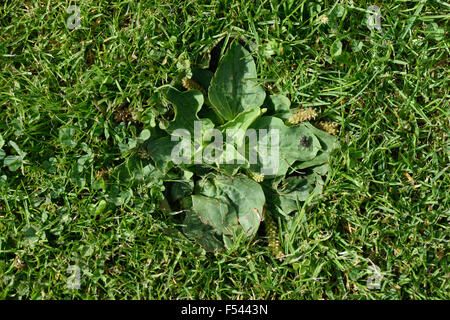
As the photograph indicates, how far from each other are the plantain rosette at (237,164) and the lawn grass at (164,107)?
0.09m

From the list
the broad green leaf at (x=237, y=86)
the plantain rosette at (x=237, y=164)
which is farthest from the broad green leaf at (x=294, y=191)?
the broad green leaf at (x=237, y=86)

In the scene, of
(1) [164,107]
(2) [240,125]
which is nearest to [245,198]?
(2) [240,125]

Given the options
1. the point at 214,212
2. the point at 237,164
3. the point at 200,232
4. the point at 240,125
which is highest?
the point at 240,125

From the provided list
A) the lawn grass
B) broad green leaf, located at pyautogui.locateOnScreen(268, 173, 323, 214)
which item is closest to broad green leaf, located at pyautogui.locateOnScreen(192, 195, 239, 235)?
the lawn grass

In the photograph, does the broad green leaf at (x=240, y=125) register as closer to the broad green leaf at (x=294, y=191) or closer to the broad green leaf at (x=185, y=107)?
the broad green leaf at (x=185, y=107)

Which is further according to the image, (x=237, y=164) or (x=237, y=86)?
(x=237, y=86)

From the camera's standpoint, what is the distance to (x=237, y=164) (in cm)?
268

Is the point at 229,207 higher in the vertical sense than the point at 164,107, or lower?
lower

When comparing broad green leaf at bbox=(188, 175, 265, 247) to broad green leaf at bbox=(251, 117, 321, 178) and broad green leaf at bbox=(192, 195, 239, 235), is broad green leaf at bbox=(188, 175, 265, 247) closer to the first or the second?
broad green leaf at bbox=(192, 195, 239, 235)

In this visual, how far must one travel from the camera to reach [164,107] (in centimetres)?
278

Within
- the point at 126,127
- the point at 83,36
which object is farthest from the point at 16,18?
the point at 126,127

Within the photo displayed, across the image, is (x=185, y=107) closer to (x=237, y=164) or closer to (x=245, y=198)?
(x=237, y=164)

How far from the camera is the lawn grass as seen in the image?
2664 mm

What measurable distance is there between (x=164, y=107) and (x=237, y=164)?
0.51m
